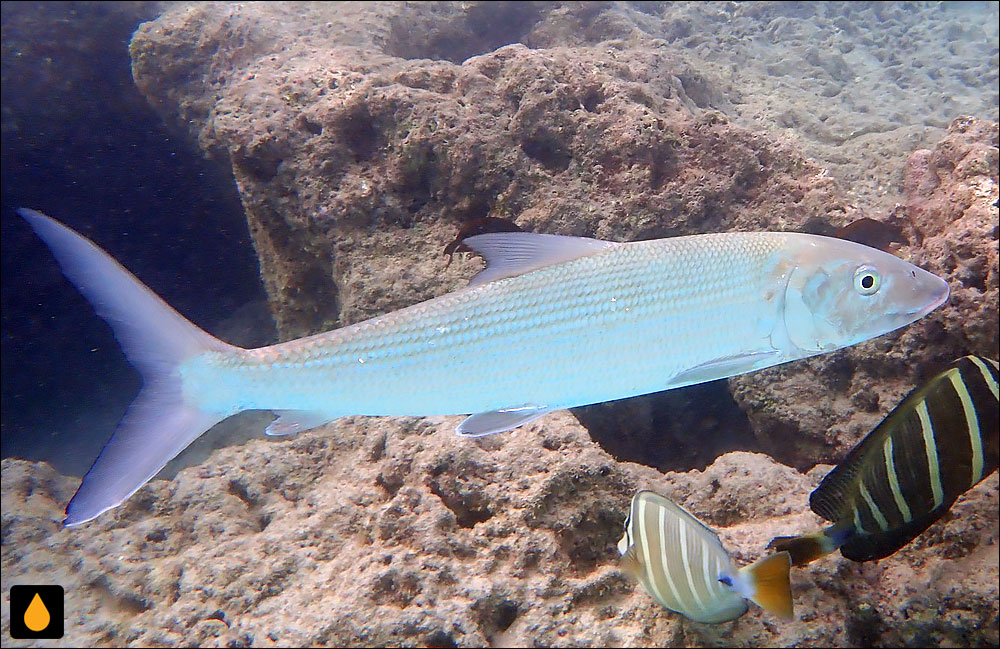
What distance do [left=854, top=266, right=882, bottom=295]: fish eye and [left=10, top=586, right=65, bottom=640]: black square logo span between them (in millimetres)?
3894

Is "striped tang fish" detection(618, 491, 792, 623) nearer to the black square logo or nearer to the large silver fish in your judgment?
the large silver fish

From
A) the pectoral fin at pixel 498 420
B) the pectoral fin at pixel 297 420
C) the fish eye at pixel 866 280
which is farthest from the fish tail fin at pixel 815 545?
the pectoral fin at pixel 297 420

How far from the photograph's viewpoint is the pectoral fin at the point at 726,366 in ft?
5.86

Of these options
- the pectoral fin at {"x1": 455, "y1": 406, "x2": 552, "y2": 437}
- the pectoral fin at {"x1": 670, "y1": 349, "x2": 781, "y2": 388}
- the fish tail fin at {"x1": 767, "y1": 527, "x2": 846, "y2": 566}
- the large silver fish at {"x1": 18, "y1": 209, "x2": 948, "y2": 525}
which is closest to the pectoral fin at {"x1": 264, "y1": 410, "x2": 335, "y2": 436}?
the large silver fish at {"x1": 18, "y1": 209, "x2": 948, "y2": 525}

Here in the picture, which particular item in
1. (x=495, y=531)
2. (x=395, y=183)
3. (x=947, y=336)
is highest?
(x=395, y=183)

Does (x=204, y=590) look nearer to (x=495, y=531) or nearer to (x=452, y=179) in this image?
(x=495, y=531)

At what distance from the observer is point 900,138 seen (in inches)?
192

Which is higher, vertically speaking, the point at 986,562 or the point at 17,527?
the point at 986,562

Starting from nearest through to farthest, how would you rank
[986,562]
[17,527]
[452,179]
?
1. [986,562]
2. [452,179]
3. [17,527]

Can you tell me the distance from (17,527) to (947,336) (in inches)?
271

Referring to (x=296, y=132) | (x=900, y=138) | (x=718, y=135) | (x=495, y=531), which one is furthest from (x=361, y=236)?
(x=900, y=138)

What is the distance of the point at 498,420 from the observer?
184 centimetres

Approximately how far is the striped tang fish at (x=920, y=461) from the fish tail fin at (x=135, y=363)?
7.47ft

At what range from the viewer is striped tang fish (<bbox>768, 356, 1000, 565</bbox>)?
5.59 ft
